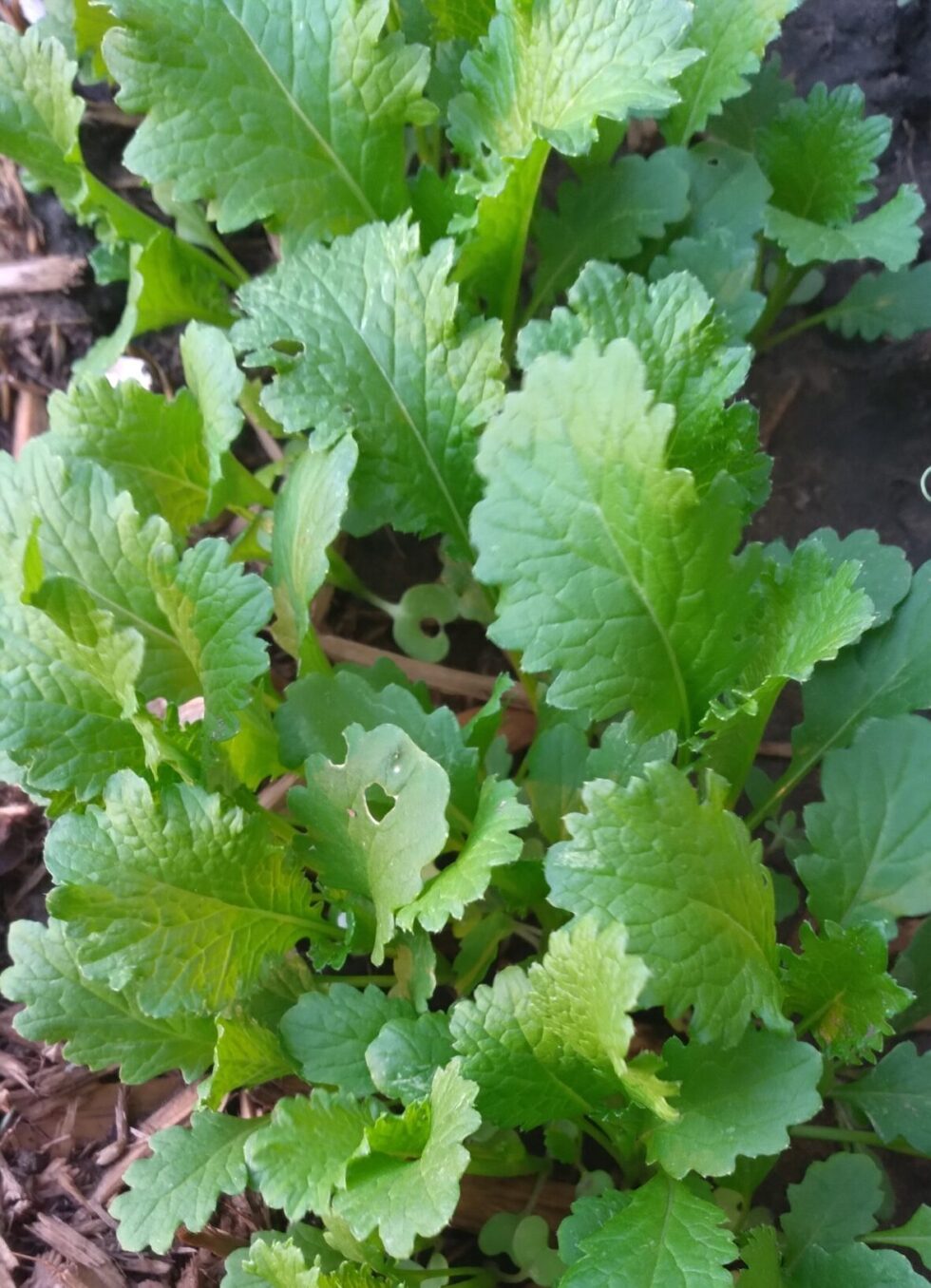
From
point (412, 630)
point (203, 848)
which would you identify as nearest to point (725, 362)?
point (412, 630)

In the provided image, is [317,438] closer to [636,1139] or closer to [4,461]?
[4,461]

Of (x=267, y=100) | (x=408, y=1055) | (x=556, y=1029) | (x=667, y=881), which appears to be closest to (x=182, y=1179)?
(x=408, y=1055)

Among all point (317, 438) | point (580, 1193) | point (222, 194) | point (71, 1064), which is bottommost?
point (580, 1193)

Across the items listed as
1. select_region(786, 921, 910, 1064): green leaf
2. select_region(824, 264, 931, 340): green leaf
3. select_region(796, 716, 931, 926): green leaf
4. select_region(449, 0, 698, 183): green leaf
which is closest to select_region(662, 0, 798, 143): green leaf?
select_region(449, 0, 698, 183): green leaf

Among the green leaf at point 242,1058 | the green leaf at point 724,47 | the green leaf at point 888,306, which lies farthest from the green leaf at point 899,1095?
the green leaf at point 724,47

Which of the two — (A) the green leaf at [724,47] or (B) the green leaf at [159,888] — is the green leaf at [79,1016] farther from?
(A) the green leaf at [724,47]

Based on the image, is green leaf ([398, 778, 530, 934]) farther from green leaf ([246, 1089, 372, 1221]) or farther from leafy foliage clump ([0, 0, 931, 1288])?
green leaf ([246, 1089, 372, 1221])
